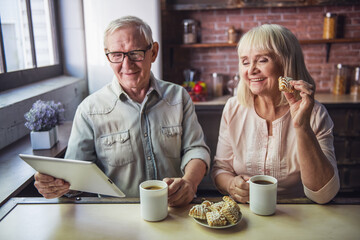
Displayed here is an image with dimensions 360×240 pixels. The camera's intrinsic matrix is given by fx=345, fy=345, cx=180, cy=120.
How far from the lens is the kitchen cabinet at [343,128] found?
10.3 ft

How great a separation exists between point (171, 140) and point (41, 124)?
736 millimetres

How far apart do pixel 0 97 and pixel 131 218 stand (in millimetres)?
1411

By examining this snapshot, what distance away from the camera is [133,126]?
1.58 metres

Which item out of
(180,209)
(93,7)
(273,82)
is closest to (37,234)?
(180,209)

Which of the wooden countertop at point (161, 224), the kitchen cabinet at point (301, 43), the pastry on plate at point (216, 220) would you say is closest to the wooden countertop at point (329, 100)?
the kitchen cabinet at point (301, 43)

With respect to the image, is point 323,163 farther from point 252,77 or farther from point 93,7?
point 93,7

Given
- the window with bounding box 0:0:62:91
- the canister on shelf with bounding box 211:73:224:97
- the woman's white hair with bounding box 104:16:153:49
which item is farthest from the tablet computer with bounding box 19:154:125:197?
the canister on shelf with bounding box 211:73:224:97

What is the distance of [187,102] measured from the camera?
172cm

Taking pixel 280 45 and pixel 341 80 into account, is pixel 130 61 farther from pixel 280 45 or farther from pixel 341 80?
pixel 341 80

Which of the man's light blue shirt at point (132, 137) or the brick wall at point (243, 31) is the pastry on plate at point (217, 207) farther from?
the brick wall at point (243, 31)

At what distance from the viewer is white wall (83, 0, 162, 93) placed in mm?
3145

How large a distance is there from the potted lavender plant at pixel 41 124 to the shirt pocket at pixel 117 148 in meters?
0.47

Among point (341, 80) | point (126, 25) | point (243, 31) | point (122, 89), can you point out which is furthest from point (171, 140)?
point (341, 80)

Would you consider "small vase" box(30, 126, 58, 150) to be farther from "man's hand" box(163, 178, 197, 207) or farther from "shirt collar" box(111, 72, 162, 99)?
"man's hand" box(163, 178, 197, 207)
